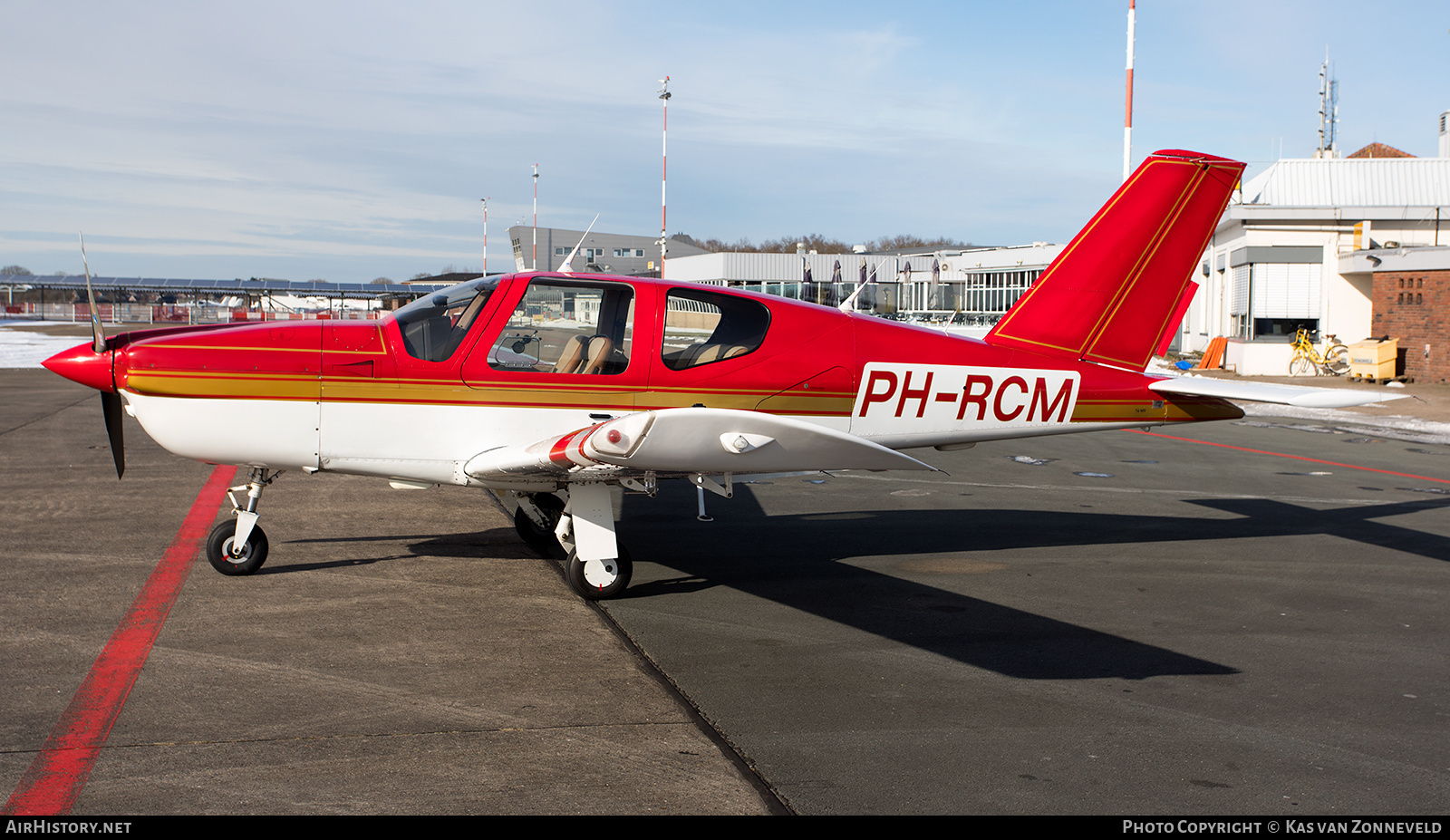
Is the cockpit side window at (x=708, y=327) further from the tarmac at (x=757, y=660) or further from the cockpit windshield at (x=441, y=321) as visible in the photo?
the tarmac at (x=757, y=660)

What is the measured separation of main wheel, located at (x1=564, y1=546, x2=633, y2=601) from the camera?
646cm

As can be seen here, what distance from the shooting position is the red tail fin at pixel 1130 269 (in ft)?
25.6

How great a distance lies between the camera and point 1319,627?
6.11m

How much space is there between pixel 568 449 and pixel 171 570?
10.5 ft

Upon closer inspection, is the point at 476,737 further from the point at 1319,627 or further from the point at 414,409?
the point at 1319,627

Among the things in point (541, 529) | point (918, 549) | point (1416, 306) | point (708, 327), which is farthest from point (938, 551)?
point (1416, 306)

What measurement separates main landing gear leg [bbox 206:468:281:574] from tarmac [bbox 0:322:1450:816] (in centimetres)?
13

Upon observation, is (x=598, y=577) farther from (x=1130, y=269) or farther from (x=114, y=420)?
(x=1130, y=269)

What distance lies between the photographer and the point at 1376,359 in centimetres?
2509

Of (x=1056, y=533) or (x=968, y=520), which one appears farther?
(x=968, y=520)

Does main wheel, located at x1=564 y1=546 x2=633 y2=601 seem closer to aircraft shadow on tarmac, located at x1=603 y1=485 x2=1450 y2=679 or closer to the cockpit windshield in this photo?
aircraft shadow on tarmac, located at x1=603 y1=485 x2=1450 y2=679

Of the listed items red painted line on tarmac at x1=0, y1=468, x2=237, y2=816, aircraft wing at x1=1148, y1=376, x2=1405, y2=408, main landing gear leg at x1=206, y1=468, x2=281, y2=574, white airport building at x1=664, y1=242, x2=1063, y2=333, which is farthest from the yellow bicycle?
red painted line on tarmac at x1=0, y1=468, x2=237, y2=816

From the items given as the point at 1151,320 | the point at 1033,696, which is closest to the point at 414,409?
the point at 1033,696

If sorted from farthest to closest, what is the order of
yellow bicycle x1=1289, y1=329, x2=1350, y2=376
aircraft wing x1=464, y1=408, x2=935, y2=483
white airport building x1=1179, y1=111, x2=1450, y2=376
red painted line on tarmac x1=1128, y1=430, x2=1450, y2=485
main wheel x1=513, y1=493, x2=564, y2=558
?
white airport building x1=1179, y1=111, x2=1450, y2=376
yellow bicycle x1=1289, y1=329, x2=1350, y2=376
red painted line on tarmac x1=1128, y1=430, x2=1450, y2=485
main wheel x1=513, y1=493, x2=564, y2=558
aircraft wing x1=464, y1=408, x2=935, y2=483
